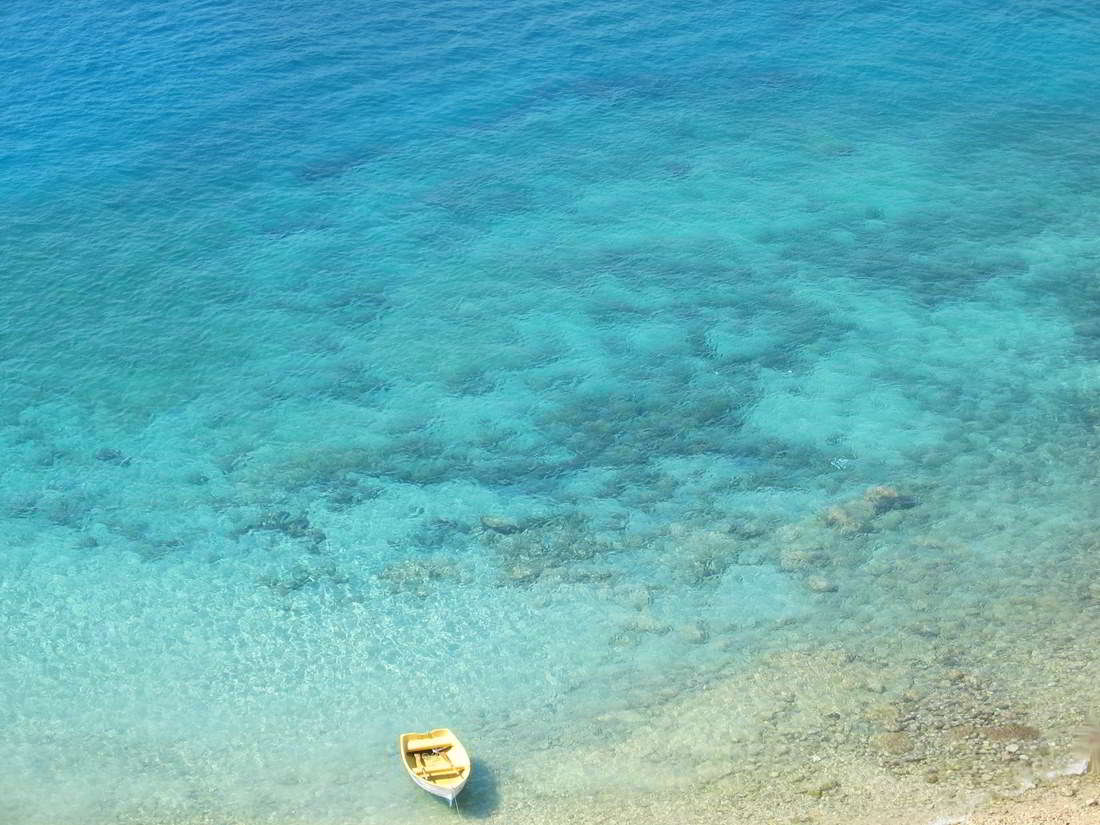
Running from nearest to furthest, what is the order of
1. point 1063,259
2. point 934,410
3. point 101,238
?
point 934,410
point 1063,259
point 101,238

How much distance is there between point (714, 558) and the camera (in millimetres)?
33688

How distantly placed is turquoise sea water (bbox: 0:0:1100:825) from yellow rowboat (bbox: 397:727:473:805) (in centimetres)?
92

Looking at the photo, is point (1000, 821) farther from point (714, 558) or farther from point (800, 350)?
point (800, 350)

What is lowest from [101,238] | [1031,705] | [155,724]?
[1031,705]

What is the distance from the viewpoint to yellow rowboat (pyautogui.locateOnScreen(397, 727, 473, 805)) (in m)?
26.3

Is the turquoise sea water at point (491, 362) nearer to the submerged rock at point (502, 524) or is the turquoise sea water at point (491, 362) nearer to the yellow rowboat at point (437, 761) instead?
the submerged rock at point (502, 524)

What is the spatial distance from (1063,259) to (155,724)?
37.8 m

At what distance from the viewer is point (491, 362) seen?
4184 cm

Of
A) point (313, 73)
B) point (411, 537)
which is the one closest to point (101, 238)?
point (313, 73)

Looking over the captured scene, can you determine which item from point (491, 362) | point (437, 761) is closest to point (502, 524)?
point (491, 362)

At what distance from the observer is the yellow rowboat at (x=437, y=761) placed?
26.3 metres

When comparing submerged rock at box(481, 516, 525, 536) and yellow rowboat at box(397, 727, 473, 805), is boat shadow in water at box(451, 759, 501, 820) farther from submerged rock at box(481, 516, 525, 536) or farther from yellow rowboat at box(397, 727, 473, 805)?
submerged rock at box(481, 516, 525, 536)

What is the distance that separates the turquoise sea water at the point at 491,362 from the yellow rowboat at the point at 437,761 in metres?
0.92

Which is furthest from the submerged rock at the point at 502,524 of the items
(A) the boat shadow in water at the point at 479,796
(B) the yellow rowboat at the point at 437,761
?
(A) the boat shadow in water at the point at 479,796
